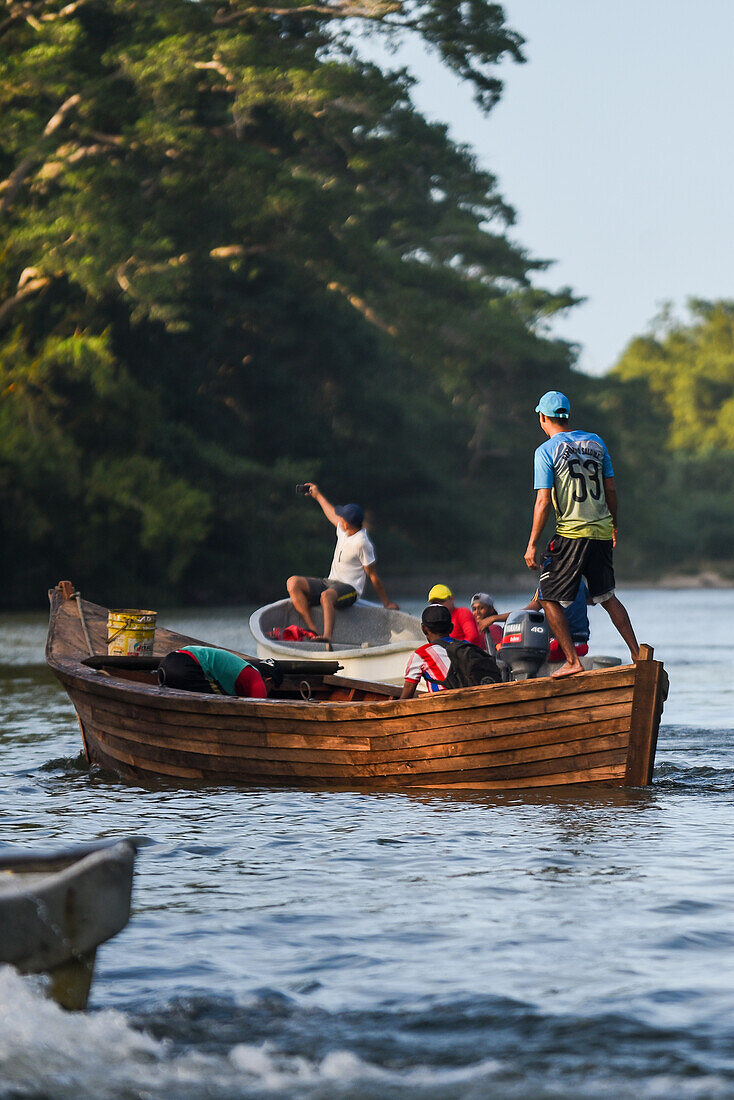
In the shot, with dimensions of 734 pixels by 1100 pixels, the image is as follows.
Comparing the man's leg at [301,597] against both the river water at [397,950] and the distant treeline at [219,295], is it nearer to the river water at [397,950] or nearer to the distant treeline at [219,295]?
the river water at [397,950]

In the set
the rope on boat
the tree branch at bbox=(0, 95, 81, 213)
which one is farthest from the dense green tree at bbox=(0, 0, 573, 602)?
the rope on boat

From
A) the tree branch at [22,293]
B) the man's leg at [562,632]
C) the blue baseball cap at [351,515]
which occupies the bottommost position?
the man's leg at [562,632]

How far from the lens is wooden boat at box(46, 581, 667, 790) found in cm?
757

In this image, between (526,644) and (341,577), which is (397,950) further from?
(341,577)

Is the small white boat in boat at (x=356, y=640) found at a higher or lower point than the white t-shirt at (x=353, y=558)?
lower

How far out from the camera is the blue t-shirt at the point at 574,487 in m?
8.13

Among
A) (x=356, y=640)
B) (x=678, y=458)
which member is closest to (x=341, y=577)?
(x=356, y=640)

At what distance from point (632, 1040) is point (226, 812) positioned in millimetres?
4022

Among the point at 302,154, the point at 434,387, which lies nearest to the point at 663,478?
the point at 434,387

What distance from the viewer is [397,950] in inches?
202

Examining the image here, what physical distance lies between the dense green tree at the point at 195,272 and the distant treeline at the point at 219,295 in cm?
7

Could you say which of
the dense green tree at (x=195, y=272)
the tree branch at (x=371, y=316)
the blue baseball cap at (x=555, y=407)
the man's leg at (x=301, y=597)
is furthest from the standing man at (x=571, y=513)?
the tree branch at (x=371, y=316)

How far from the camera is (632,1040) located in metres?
4.22

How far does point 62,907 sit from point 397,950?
6.16ft
